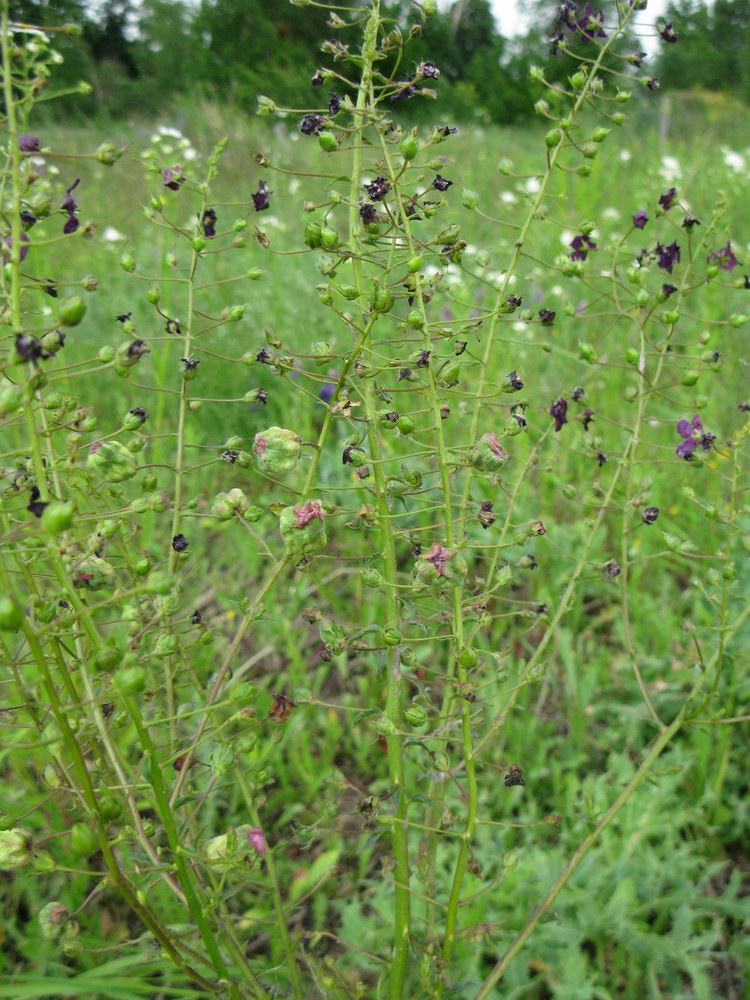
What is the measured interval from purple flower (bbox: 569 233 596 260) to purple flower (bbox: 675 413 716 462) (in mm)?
377

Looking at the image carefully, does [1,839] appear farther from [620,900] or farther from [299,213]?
[299,213]

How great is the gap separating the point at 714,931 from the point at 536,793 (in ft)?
1.80

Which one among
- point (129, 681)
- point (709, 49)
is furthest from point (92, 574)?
point (709, 49)

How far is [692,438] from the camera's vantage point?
1373 mm

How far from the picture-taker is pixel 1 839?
0.92m

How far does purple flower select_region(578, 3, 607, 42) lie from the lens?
1326 millimetres

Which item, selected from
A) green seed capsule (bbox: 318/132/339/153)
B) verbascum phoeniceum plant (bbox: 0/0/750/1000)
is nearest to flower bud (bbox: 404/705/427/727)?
verbascum phoeniceum plant (bbox: 0/0/750/1000)

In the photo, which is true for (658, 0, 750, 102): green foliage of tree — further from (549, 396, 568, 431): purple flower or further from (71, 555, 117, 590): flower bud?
(71, 555, 117, 590): flower bud

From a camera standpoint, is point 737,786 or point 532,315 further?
point 737,786

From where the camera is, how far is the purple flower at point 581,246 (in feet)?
4.79

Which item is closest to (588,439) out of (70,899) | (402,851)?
(402,851)

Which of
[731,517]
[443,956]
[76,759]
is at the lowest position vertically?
[443,956]

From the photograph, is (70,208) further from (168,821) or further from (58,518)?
(168,821)

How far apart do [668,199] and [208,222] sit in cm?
83
